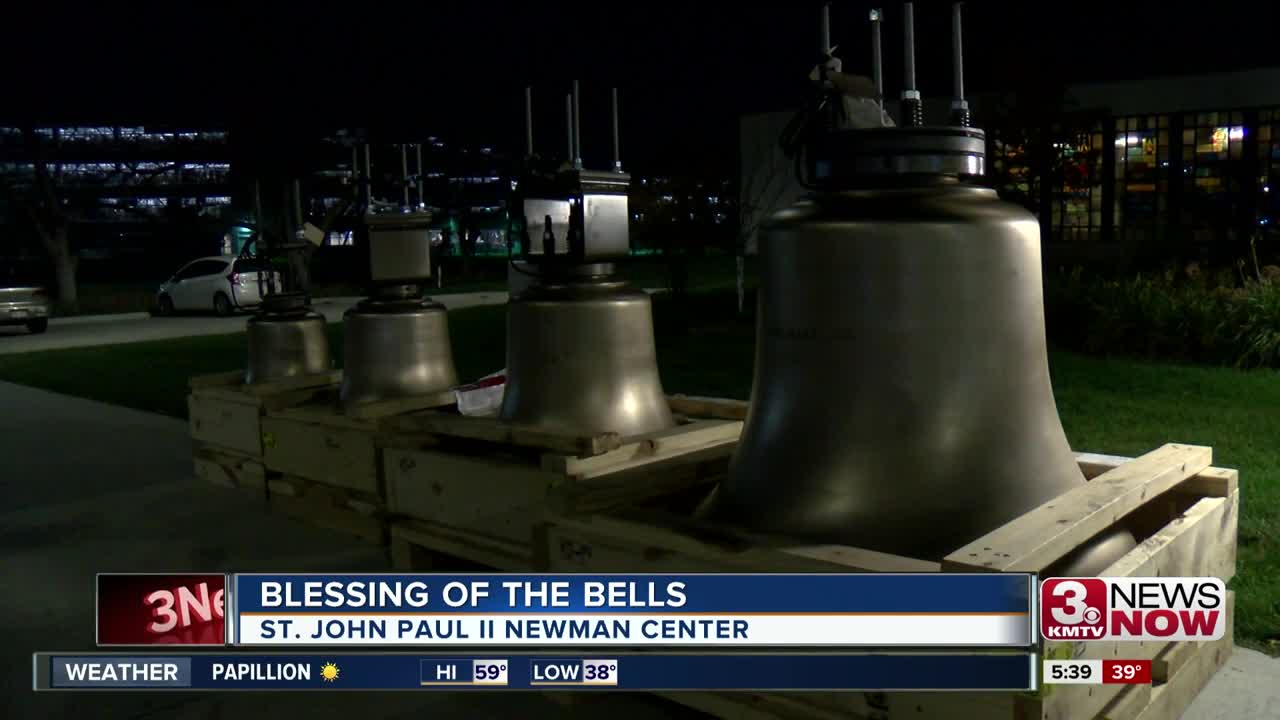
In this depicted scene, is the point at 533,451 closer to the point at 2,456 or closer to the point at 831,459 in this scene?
the point at 831,459

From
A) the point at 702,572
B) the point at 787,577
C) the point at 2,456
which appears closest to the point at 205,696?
the point at 702,572

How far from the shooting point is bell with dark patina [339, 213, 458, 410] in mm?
4816

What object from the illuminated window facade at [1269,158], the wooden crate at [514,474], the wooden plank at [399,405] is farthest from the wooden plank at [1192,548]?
the illuminated window facade at [1269,158]

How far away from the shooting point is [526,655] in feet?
8.56

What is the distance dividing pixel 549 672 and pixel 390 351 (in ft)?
8.25

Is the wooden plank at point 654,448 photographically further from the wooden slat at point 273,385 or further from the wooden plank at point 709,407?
the wooden slat at point 273,385

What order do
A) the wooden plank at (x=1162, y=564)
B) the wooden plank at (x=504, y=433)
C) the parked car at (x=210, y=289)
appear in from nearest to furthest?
1. the wooden plank at (x=1162, y=564)
2. the wooden plank at (x=504, y=433)
3. the parked car at (x=210, y=289)

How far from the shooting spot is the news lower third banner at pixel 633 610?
215cm

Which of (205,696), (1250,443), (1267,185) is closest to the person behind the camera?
(205,696)

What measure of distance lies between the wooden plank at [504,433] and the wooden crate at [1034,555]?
23.3 inches

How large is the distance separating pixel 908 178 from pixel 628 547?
1.07 meters

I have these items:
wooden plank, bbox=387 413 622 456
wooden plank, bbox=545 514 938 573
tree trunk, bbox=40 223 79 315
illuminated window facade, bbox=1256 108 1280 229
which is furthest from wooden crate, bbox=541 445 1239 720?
illuminated window facade, bbox=1256 108 1280 229

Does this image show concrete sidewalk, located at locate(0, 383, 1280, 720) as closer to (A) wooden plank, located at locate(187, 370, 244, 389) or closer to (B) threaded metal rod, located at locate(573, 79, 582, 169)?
(A) wooden plank, located at locate(187, 370, 244, 389)

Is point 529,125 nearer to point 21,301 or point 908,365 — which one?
point 908,365
